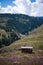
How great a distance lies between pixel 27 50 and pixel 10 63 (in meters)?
38.3

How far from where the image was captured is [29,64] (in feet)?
98.4

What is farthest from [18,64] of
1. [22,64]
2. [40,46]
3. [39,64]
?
[40,46]

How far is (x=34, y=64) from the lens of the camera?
29.8 metres

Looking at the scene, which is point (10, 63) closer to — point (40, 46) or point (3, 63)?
point (3, 63)

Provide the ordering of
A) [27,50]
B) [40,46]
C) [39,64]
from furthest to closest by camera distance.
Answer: [40,46]
[27,50]
[39,64]

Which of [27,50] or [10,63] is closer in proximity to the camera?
[10,63]

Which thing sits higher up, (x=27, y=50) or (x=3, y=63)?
(x=3, y=63)

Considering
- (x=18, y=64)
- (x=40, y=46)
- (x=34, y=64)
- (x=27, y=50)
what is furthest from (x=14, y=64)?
(x=40, y=46)

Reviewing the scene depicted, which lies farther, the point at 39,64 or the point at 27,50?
the point at 27,50

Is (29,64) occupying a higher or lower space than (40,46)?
higher

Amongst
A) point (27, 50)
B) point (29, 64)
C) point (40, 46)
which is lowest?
point (40, 46)

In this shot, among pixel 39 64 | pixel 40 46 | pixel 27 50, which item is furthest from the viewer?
pixel 40 46

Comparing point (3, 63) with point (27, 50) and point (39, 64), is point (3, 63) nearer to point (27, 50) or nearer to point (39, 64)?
point (39, 64)

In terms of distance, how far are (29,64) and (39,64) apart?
1539 mm
